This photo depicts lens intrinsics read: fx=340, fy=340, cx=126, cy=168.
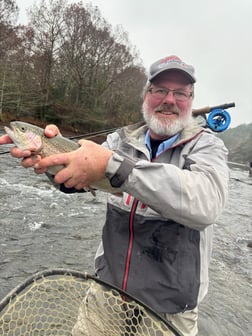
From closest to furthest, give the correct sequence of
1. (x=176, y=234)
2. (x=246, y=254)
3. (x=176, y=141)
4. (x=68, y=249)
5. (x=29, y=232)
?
(x=176, y=234) < (x=176, y=141) < (x=68, y=249) < (x=29, y=232) < (x=246, y=254)

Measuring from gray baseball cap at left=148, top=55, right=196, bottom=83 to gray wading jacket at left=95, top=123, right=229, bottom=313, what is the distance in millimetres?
420

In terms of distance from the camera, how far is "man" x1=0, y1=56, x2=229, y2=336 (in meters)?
1.88

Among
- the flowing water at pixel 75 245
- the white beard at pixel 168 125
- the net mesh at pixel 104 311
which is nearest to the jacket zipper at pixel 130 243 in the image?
the net mesh at pixel 104 311

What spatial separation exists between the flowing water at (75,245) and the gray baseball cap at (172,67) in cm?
392

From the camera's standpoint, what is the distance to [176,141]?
8.54 feet

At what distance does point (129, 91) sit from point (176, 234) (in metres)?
51.1

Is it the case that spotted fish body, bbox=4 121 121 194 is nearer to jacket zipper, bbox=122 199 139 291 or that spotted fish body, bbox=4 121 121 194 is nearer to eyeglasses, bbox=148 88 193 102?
jacket zipper, bbox=122 199 139 291

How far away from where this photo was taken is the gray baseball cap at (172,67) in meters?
2.63

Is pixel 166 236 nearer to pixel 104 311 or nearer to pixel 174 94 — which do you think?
pixel 104 311

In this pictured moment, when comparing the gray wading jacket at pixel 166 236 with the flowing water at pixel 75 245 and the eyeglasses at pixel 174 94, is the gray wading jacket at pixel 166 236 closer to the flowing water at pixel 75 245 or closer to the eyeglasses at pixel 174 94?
the eyeglasses at pixel 174 94

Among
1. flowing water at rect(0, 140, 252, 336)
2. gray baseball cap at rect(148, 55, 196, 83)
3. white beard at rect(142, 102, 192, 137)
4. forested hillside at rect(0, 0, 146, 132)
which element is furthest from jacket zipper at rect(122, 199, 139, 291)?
forested hillside at rect(0, 0, 146, 132)

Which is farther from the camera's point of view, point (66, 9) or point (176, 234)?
point (66, 9)

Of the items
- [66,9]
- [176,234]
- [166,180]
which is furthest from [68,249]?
[66,9]

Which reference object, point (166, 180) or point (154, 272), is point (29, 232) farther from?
point (166, 180)
